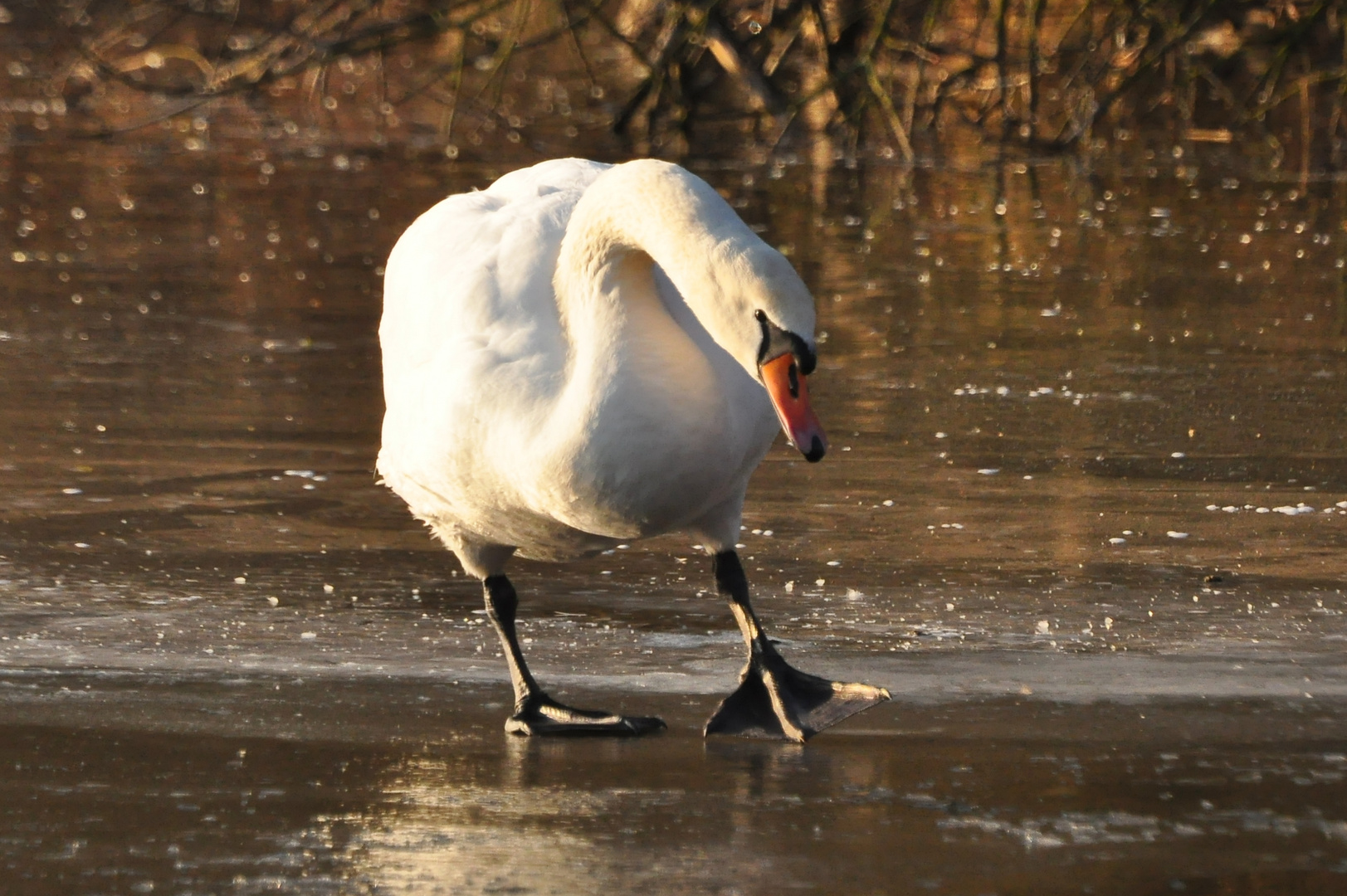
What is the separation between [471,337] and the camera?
429 centimetres

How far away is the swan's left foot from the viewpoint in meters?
4.21

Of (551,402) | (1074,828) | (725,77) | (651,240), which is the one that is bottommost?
(1074,828)

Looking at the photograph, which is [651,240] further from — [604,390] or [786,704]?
[786,704]

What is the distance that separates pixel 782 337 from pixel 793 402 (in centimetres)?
11

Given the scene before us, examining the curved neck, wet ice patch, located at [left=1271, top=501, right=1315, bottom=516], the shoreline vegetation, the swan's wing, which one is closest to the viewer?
the curved neck

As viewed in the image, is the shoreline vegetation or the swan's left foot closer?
the swan's left foot

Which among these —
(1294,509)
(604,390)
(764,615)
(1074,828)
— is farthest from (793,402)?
(1294,509)

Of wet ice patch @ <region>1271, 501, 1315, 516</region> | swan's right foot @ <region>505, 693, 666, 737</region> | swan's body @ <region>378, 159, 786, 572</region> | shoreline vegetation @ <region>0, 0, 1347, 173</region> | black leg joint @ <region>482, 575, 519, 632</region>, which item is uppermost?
shoreline vegetation @ <region>0, 0, 1347, 173</region>

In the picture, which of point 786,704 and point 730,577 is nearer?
point 786,704

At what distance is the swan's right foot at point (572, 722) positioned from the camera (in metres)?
4.21

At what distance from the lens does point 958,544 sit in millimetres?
5602

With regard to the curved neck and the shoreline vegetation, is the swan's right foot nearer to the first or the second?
the curved neck

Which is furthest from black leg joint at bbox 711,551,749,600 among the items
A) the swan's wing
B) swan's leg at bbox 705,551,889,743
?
the swan's wing

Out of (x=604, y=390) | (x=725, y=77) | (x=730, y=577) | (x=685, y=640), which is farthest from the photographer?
(x=725, y=77)
